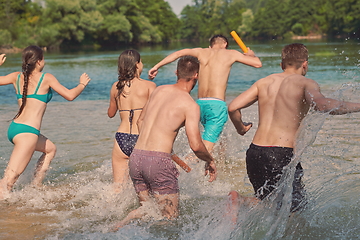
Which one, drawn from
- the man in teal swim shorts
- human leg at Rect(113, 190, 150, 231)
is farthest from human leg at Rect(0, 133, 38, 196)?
the man in teal swim shorts

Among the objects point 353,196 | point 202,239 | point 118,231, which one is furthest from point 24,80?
point 353,196

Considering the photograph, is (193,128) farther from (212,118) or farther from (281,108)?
(212,118)

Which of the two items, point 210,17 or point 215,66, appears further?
point 210,17

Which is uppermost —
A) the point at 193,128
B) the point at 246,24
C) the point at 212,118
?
the point at 246,24

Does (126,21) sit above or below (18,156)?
above

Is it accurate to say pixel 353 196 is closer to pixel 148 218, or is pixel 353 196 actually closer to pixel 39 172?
pixel 148 218

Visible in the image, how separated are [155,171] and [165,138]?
30 centimetres

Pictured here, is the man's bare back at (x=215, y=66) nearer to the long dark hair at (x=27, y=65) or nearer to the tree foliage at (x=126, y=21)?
the long dark hair at (x=27, y=65)

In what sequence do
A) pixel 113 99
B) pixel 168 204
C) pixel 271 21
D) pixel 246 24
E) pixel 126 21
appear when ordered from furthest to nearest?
pixel 246 24 → pixel 271 21 → pixel 126 21 → pixel 113 99 → pixel 168 204

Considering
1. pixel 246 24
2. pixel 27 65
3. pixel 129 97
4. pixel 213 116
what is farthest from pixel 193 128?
pixel 246 24

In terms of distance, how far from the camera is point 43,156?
18.9ft

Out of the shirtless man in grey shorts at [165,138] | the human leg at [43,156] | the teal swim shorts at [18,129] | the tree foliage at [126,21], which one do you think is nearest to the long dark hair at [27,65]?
the teal swim shorts at [18,129]

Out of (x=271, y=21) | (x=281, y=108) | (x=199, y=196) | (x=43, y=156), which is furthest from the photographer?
(x=271, y=21)

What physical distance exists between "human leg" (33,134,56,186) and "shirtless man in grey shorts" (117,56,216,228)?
1907mm
